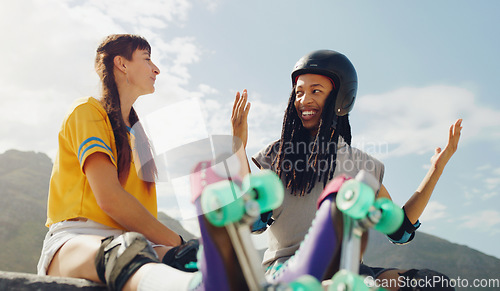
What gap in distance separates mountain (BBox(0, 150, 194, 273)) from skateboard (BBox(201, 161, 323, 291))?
45.8 meters

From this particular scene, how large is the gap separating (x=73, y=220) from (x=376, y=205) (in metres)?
2.02

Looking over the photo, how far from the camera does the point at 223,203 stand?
1445 mm

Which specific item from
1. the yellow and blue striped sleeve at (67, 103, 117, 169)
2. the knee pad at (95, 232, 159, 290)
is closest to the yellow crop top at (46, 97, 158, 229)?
the yellow and blue striped sleeve at (67, 103, 117, 169)

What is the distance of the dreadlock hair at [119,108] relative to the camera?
2920mm

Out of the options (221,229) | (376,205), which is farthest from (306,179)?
(221,229)

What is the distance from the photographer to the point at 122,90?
325 centimetres

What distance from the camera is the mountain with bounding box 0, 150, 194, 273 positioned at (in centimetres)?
5434

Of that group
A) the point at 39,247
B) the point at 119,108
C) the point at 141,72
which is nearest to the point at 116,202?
the point at 119,108

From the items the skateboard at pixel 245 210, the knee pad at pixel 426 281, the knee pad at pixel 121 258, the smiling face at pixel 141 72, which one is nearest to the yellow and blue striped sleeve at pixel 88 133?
the smiling face at pixel 141 72

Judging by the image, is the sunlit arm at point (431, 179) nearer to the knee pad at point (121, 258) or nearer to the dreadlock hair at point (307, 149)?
the dreadlock hair at point (307, 149)

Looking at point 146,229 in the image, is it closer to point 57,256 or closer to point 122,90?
point 57,256

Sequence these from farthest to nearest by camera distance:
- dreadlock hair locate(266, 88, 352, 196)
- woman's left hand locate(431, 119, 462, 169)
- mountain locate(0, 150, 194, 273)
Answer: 1. mountain locate(0, 150, 194, 273)
2. woman's left hand locate(431, 119, 462, 169)
3. dreadlock hair locate(266, 88, 352, 196)

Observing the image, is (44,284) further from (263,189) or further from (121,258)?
(263,189)

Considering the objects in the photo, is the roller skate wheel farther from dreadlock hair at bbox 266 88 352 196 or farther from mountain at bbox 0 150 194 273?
mountain at bbox 0 150 194 273
